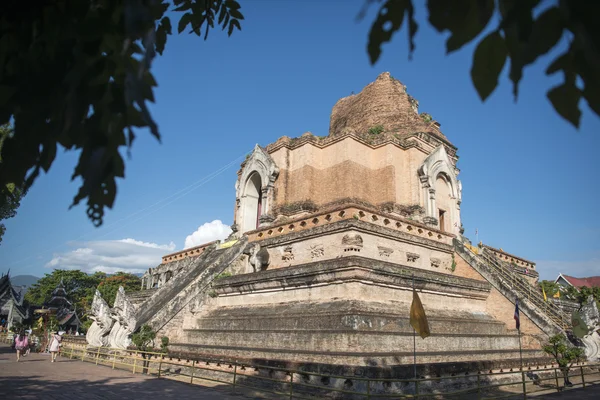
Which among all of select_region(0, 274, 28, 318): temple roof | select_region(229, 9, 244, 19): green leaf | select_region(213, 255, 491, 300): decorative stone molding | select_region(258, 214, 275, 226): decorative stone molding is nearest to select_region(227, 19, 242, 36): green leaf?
select_region(229, 9, 244, 19): green leaf

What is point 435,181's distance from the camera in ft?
63.0

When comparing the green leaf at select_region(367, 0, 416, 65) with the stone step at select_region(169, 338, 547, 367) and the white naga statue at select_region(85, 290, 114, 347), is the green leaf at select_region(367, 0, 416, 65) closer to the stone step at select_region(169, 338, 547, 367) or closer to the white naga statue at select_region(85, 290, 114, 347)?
the stone step at select_region(169, 338, 547, 367)

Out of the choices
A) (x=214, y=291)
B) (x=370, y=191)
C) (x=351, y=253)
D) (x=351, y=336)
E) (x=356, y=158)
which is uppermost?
(x=356, y=158)

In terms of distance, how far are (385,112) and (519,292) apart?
10.7 meters

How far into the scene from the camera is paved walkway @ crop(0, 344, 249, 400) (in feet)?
29.6

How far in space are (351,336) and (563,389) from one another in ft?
20.0

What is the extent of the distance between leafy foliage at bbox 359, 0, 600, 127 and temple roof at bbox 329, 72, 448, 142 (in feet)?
62.4

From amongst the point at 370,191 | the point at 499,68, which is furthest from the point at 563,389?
the point at 499,68

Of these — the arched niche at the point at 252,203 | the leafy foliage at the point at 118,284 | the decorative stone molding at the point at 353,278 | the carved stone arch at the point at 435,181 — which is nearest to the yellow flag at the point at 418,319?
the decorative stone molding at the point at 353,278

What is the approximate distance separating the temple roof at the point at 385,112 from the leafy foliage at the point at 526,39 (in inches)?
749

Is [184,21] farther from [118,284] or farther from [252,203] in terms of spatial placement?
[118,284]

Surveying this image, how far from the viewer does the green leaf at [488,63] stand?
2.12 metres

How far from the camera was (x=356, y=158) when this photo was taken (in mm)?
19078

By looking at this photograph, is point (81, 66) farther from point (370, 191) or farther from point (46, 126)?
point (370, 191)
